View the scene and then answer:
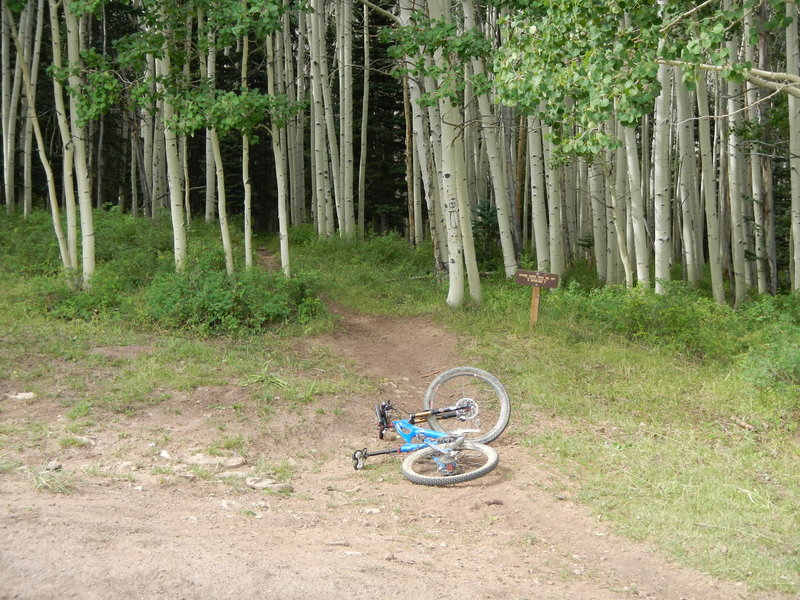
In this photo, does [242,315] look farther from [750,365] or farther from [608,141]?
[750,365]

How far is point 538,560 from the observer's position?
4.55 metres

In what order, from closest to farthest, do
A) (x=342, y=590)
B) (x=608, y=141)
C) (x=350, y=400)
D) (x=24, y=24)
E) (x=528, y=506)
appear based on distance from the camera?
(x=342, y=590), (x=528, y=506), (x=608, y=141), (x=350, y=400), (x=24, y=24)

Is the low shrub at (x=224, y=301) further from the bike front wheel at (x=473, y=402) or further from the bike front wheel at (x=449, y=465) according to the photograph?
the bike front wheel at (x=449, y=465)

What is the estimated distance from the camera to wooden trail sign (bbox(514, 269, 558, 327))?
10312mm

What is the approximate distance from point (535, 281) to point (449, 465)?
194 inches

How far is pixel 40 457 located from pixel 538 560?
A: 14.5ft

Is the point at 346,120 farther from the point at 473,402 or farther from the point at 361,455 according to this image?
the point at 361,455

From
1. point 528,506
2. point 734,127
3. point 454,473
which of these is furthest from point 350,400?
point 734,127

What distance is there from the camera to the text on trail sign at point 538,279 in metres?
10.3

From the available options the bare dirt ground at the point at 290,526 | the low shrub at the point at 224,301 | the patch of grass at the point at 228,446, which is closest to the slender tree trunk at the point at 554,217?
the low shrub at the point at 224,301

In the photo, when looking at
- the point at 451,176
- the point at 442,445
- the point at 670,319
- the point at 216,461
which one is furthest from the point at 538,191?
the point at 216,461

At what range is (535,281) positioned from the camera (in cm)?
1045

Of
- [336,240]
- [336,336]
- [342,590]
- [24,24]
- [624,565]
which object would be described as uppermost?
[24,24]

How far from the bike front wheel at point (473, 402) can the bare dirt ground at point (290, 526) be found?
1.00 feet
